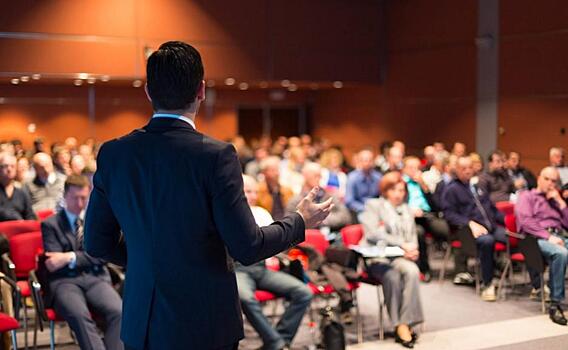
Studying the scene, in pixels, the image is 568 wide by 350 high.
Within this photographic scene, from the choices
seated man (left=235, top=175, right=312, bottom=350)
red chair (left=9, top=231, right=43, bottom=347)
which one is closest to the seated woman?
seated man (left=235, top=175, right=312, bottom=350)

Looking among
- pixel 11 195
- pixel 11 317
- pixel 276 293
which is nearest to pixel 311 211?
pixel 11 317

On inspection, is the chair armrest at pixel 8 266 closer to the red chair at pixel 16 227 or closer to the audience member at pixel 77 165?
the red chair at pixel 16 227

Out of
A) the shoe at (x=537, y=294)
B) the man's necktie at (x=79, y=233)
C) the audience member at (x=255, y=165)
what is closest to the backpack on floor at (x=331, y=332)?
the man's necktie at (x=79, y=233)

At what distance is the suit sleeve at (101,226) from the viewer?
2102 mm

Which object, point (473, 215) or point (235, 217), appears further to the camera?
point (473, 215)

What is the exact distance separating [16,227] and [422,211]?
184 inches

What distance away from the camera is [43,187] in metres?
8.36

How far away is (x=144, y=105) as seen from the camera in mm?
16031

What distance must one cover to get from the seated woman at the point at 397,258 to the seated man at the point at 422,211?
1930 mm

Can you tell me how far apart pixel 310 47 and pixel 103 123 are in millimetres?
4571

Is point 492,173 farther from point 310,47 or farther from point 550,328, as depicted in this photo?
point 310,47

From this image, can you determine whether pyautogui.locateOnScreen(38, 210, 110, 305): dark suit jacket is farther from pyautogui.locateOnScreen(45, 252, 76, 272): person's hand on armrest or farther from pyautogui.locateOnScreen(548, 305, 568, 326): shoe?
pyautogui.locateOnScreen(548, 305, 568, 326): shoe

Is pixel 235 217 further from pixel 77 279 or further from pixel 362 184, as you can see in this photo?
pixel 362 184

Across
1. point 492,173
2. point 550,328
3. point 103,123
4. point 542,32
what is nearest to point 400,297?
point 550,328
